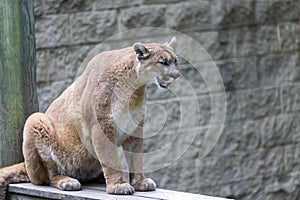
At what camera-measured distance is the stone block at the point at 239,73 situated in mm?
6367

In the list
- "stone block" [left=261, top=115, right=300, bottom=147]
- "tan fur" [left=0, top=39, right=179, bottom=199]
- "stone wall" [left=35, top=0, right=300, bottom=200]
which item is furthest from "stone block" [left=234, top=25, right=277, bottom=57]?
"tan fur" [left=0, top=39, right=179, bottom=199]

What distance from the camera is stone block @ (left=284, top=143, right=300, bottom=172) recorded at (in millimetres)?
6773

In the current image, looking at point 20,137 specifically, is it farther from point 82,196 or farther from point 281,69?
point 281,69

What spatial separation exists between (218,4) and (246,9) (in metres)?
0.30

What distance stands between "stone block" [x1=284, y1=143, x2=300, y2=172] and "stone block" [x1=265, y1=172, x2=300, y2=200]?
0.06 metres

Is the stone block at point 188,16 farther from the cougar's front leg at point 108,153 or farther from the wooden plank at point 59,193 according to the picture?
the cougar's front leg at point 108,153

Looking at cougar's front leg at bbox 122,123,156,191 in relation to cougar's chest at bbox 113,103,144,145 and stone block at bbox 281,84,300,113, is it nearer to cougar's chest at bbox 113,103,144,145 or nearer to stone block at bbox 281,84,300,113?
cougar's chest at bbox 113,103,144,145

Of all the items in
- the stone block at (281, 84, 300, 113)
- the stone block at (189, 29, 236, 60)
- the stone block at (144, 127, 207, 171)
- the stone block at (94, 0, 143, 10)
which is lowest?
the stone block at (144, 127, 207, 171)

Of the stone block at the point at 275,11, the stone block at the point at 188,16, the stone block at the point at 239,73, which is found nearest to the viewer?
the stone block at the point at 188,16

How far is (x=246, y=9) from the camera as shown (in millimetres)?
6477

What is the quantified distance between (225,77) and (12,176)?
8.50 feet

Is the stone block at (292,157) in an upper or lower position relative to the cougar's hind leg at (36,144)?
lower

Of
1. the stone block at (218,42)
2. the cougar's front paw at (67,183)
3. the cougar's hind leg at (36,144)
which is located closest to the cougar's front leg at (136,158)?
the cougar's front paw at (67,183)

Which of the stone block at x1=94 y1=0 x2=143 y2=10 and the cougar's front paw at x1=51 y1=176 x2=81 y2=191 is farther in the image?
the stone block at x1=94 y1=0 x2=143 y2=10
